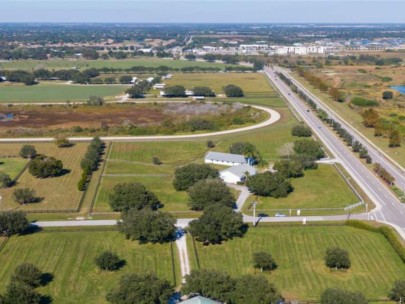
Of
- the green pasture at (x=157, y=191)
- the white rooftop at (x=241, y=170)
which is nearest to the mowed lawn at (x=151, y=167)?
the green pasture at (x=157, y=191)

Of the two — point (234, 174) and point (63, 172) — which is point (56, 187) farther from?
point (234, 174)

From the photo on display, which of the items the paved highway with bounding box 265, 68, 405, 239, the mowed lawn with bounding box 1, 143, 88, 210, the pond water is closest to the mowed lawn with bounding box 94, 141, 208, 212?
the mowed lawn with bounding box 1, 143, 88, 210

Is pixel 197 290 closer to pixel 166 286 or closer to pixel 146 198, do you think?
pixel 166 286

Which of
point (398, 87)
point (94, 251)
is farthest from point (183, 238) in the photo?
point (398, 87)

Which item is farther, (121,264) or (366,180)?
(366,180)

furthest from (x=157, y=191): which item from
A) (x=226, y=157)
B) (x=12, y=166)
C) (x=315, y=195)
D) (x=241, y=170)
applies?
(x=12, y=166)

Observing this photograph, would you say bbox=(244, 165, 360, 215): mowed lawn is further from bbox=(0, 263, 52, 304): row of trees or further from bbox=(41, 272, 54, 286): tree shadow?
bbox=(0, 263, 52, 304): row of trees
